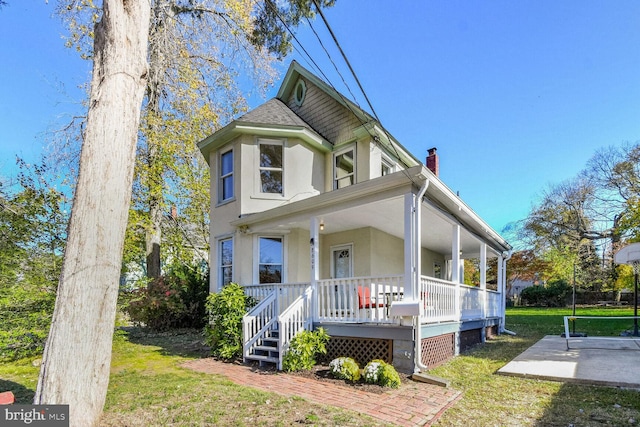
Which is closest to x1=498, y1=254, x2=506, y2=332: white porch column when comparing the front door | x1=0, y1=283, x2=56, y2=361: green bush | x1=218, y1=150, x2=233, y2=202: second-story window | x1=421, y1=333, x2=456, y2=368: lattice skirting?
x1=421, y1=333, x2=456, y2=368: lattice skirting

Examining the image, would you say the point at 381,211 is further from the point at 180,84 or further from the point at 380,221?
the point at 180,84

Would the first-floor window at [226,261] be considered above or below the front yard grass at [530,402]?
above

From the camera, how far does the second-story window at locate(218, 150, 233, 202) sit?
436 inches

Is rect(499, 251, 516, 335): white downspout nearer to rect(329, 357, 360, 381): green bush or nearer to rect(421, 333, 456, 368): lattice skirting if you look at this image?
rect(421, 333, 456, 368): lattice skirting

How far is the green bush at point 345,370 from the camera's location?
5.98 meters

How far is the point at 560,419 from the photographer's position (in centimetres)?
442

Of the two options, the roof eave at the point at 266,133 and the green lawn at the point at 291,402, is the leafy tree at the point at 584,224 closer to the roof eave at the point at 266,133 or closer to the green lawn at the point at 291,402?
the roof eave at the point at 266,133

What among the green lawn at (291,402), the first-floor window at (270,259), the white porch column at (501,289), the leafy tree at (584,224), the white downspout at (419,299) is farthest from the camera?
the leafy tree at (584,224)

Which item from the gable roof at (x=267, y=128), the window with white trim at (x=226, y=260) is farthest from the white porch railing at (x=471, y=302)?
the window with white trim at (x=226, y=260)

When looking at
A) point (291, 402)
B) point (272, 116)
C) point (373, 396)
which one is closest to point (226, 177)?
point (272, 116)

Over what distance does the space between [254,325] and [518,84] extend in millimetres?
10882

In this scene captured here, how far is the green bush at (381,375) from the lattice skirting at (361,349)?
3.17 feet

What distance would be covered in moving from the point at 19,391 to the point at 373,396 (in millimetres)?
5430

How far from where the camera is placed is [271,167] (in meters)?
10.7
